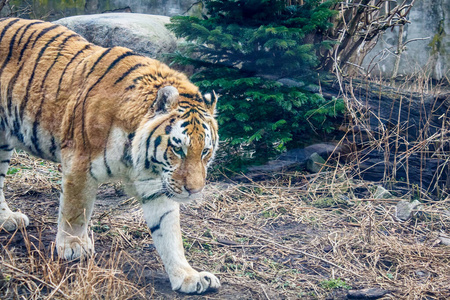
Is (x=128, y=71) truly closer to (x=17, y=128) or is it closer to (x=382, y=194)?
(x=17, y=128)

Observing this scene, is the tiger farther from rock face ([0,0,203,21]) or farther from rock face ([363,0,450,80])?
rock face ([363,0,450,80])

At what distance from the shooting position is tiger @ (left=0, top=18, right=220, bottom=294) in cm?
257

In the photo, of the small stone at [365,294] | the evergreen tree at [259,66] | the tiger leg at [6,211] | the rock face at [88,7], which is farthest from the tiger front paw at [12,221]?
the rock face at [88,7]

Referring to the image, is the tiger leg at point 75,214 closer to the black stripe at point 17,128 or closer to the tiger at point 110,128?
the tiger at point 110,128

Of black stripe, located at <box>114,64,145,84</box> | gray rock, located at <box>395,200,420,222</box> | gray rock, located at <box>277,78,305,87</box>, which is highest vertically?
black stripe, located at <box>114,64,145,84</box>

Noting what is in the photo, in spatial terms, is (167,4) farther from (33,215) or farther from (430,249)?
(430,249)

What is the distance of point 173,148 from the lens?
8.32 ft

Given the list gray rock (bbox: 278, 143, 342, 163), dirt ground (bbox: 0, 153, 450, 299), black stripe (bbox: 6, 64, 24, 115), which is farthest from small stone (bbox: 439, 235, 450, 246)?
black stripe (bbox: 6, 64, 24, 115)

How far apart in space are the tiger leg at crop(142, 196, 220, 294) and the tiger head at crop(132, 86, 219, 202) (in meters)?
0.21

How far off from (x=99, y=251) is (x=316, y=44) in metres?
3.08

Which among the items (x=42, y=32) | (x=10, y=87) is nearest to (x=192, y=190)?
(x=10, y=87)

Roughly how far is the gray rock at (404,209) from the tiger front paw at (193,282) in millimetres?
1997

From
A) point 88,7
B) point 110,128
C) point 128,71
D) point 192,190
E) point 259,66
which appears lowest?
point 192,190

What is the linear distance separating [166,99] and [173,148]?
0.98ft
